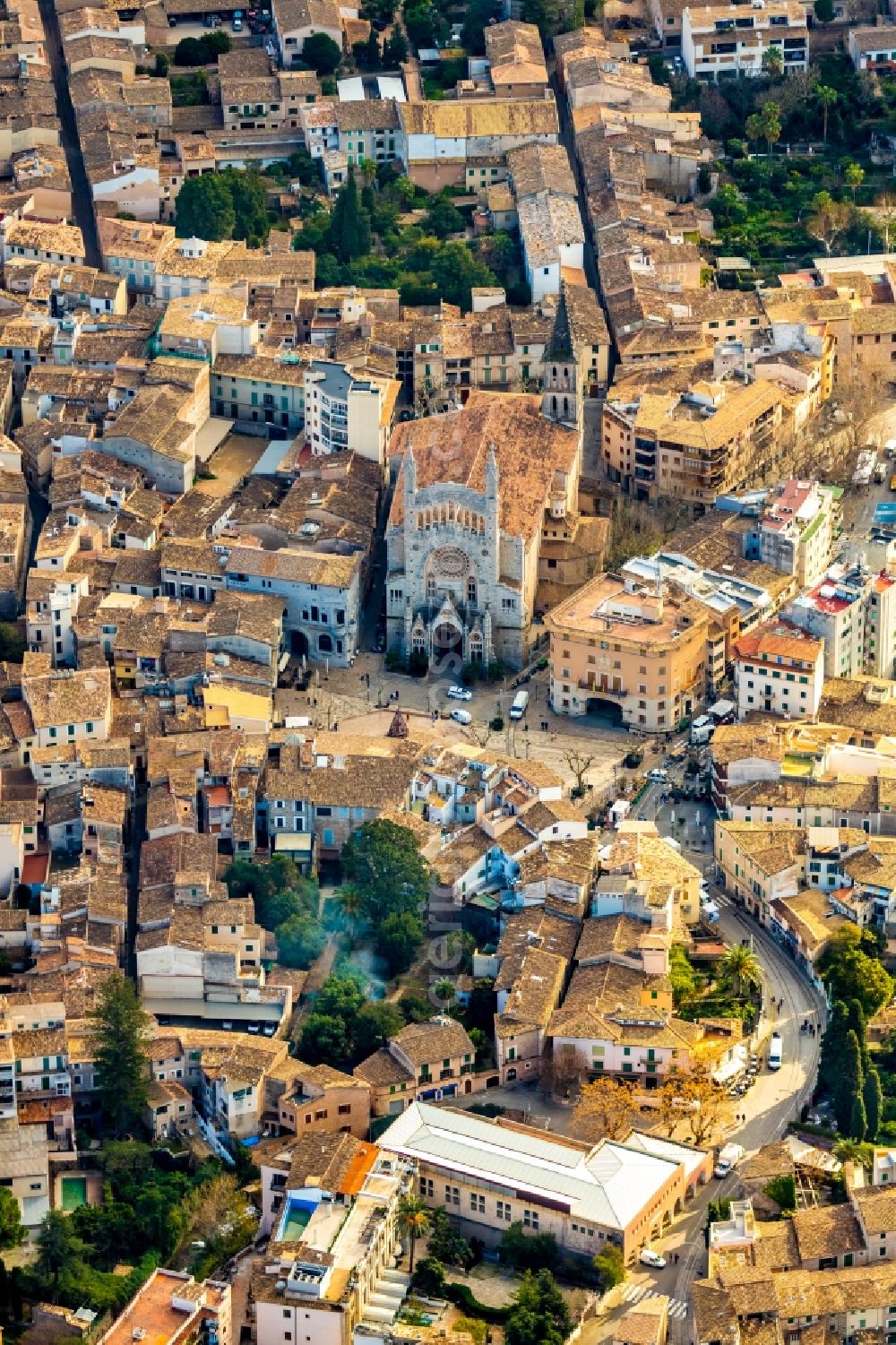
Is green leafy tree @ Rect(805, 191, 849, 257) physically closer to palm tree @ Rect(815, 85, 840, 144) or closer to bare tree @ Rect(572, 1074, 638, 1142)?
palm tree @ Rect(815, 85, 840, 144)

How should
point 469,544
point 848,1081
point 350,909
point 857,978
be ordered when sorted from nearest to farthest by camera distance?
point 848,1081 < point 857,978 < point 350,909 < point 469,544

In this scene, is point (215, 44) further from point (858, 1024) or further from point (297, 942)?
point (858, 1024)

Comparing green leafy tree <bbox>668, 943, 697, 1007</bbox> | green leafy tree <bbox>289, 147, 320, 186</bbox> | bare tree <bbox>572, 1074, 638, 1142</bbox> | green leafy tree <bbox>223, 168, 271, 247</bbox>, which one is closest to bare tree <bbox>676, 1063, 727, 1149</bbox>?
bare tree <bbox>572, 1074, 638, 1142</bbox>

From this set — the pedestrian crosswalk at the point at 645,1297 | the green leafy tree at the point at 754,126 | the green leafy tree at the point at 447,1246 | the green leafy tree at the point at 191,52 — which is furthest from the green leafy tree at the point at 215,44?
the pedestrian crosswalk at the point at 645,1297

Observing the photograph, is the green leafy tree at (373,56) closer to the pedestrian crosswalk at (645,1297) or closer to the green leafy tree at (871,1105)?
the green leafy tree at (871,1105)

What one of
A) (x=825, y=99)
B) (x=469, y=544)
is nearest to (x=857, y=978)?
(x=469, y=544)

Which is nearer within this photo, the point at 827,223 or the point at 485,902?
the point at 485,902
